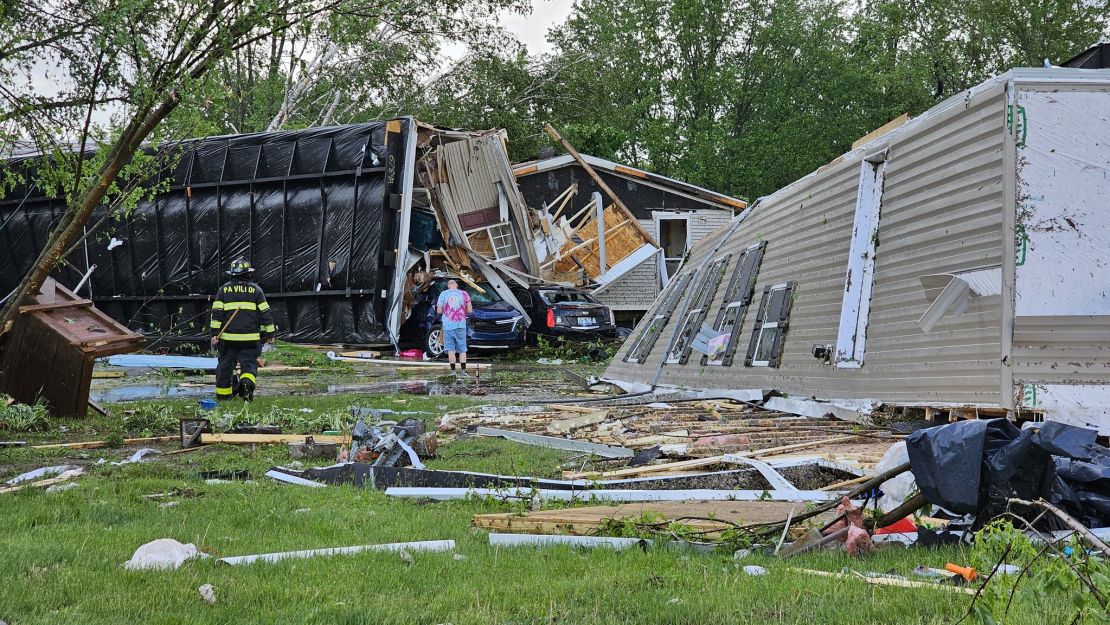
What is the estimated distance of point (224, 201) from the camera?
948 inches

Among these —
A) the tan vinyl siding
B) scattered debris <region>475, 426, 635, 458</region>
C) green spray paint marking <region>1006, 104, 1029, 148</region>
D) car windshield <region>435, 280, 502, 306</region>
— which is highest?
green spray paint marking <region>1006, 104, 1029, 148</region>

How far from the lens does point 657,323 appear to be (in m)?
17.2

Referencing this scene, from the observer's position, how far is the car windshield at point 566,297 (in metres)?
24.5

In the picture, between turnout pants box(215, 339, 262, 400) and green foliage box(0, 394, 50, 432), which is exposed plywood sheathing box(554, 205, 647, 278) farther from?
green foliage box(0, 394, 50, 432)

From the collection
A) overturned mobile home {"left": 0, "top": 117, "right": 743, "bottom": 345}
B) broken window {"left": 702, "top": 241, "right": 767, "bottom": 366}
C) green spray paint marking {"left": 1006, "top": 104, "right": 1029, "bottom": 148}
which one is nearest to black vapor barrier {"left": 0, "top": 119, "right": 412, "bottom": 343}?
overturned mobile home {"left": 0, "top": 117, "right": 743, "bottom": 345}

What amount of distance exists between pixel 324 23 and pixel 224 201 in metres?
14.5

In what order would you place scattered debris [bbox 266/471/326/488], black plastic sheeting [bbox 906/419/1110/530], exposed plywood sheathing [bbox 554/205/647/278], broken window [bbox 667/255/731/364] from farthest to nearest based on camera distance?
exposed plywood sheathing [bbox 554/205/647/278] < broken window [bbox 667/255/731/364] < scattered debris [bbox 266/471/326/488] < black plastic sheeting [bbox 906/419/1110/530]

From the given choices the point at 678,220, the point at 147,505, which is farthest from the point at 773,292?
the point at 678,220

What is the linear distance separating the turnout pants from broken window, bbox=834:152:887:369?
702 cm

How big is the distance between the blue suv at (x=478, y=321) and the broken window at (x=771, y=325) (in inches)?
440

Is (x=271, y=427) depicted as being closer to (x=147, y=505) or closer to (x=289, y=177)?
(x=147, y=505)

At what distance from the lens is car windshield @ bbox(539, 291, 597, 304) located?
24516 mm

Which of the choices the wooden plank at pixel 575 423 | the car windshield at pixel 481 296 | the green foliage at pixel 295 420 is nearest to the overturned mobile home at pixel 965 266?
the wooden plank at pixel 575 423

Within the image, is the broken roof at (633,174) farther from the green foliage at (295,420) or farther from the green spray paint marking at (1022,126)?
the green spray paint marking at (1022,126)
